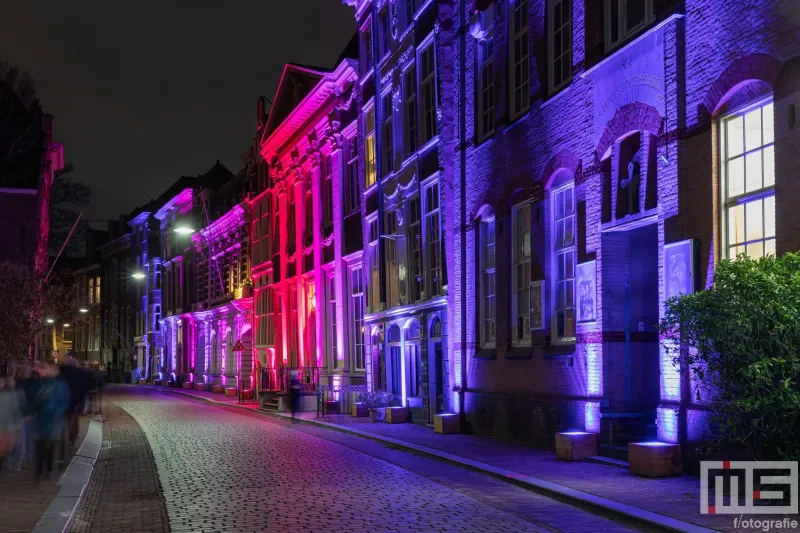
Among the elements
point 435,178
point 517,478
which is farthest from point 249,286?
point 517,478

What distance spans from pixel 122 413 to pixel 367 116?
522 inches

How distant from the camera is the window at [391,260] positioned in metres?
27.8

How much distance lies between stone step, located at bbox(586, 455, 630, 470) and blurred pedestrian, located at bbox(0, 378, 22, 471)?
878cm

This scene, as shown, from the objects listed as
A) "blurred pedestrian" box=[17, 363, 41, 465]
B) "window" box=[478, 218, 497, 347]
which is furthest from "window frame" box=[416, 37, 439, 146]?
"blurred pedestrian" box=[17, 363, 41, 465]

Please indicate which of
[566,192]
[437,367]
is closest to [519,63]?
[566,192]

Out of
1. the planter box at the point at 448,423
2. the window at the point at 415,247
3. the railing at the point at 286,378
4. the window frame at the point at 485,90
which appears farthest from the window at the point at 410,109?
the railing at the point at 286,378

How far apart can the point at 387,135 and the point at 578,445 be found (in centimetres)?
1534

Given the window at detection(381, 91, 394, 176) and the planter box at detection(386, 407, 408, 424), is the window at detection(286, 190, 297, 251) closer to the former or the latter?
the window at detection(381, 91, 394, 176)

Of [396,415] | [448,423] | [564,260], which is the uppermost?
[564,260]

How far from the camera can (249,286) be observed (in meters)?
47.9

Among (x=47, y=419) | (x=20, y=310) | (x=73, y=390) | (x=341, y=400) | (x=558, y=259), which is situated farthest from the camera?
(x=341, y=400)

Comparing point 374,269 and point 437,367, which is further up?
point 374,269

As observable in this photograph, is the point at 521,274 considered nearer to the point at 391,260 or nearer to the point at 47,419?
the point at 391,260

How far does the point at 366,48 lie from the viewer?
30.8m
